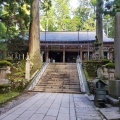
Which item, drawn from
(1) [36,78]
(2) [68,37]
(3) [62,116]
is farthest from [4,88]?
(2) [68,37]

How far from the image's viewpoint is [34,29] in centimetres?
2159

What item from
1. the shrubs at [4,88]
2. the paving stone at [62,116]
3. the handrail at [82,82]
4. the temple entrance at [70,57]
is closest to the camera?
the paving stone at [62,116]

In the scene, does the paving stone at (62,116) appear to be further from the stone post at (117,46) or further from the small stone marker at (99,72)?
the small stone marker at (99,72)

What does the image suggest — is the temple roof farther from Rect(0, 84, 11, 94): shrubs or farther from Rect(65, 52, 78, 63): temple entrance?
Rect(0, 84, 11, 94): shrubs

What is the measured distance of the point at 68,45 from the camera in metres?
32.7

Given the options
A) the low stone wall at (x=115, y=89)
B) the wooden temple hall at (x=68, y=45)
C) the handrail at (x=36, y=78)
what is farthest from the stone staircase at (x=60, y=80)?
the wooden temple hall at (x=68, y=45)

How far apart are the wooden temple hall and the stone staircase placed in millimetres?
10158

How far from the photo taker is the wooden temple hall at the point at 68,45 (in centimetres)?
3184

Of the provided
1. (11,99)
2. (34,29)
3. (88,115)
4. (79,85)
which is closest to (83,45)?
(34,29)

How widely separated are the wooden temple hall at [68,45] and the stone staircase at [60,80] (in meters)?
10.2

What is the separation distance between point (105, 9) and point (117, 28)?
387 inches

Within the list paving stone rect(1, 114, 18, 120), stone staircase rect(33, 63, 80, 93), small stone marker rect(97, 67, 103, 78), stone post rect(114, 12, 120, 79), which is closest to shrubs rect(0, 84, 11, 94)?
stone staircase rect(33, 63, 80, 93)

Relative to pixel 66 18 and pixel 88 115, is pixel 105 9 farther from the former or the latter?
pixel 66 18

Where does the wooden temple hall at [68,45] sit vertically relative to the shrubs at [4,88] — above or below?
A: above
